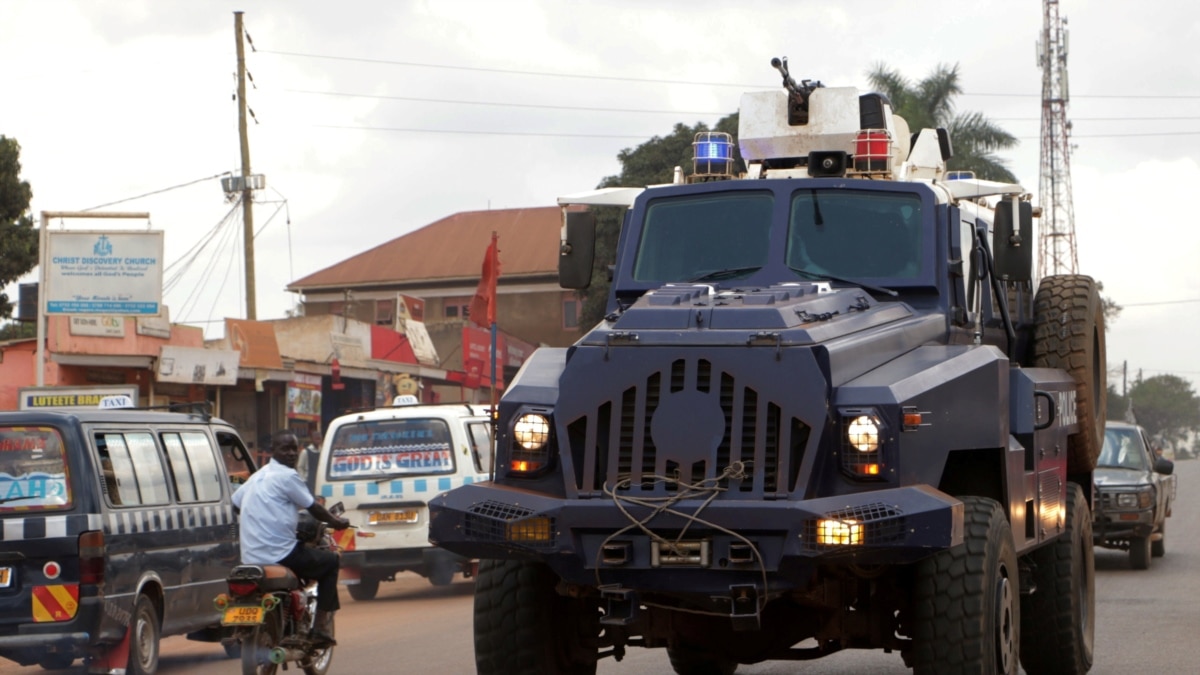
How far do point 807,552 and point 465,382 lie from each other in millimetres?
38650

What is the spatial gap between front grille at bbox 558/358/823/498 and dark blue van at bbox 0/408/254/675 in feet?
14.1

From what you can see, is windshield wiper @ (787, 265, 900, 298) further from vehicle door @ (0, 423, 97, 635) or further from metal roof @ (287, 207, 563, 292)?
metal roof @ (287, 207, 563, 292)

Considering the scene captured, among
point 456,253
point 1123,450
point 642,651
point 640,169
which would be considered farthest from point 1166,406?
point 642,651

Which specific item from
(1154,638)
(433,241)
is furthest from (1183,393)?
(1154,638)

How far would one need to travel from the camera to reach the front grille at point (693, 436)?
269 inches

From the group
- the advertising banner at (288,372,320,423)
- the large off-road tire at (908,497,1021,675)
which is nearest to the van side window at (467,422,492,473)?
the large off-road tire at (908,497,1021,675)

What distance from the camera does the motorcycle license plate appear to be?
9.93 m

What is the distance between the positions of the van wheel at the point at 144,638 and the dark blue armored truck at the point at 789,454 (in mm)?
4009

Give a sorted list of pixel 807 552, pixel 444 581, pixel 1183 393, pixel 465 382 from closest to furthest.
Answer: pixel 807 552
pixel 444 581
pixel 465 382
pixel 1183 393

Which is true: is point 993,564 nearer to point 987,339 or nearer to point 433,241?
point 987,339

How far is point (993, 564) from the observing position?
7.11 m

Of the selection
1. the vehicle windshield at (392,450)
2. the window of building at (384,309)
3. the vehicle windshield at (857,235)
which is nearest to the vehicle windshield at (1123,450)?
the vehicle windshield at (392,450)

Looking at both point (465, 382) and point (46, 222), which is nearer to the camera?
point (46, 222)

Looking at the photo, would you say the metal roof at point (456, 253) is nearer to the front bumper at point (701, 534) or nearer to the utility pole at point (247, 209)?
the utility pole at point (247, 209)
